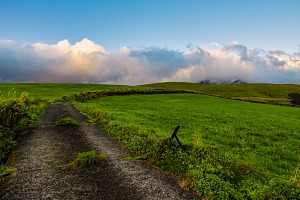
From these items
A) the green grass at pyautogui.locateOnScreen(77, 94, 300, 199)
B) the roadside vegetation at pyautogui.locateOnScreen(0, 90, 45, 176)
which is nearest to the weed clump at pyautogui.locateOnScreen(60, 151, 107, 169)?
the green grass at pyautogui.locateOnScreen(77, 94, 300, 199)

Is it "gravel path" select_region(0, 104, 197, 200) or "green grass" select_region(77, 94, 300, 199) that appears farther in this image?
"green grass" select_region(77, 94, 300, 199)

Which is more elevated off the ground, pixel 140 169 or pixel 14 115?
pixel 14 115

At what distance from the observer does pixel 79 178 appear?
11.7 metres

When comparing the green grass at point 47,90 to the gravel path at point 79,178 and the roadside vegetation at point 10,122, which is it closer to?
the roadside vegetation at point 10,122

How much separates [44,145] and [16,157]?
2.69 metres

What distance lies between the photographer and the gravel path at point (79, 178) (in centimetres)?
1016

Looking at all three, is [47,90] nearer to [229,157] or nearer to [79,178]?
[229,157]

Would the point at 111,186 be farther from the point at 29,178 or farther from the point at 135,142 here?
the point at 135,142

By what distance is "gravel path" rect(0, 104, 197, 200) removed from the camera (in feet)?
33.3

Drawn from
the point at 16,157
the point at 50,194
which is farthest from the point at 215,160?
the point at 16,157

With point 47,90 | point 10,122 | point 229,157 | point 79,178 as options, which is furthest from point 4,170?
point 47,90

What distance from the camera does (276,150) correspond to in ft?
64.8

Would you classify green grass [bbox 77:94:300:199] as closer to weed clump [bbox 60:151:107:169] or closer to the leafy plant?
weed clump [bbox 60:151:107:169]

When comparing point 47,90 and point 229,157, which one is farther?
point 47,90
